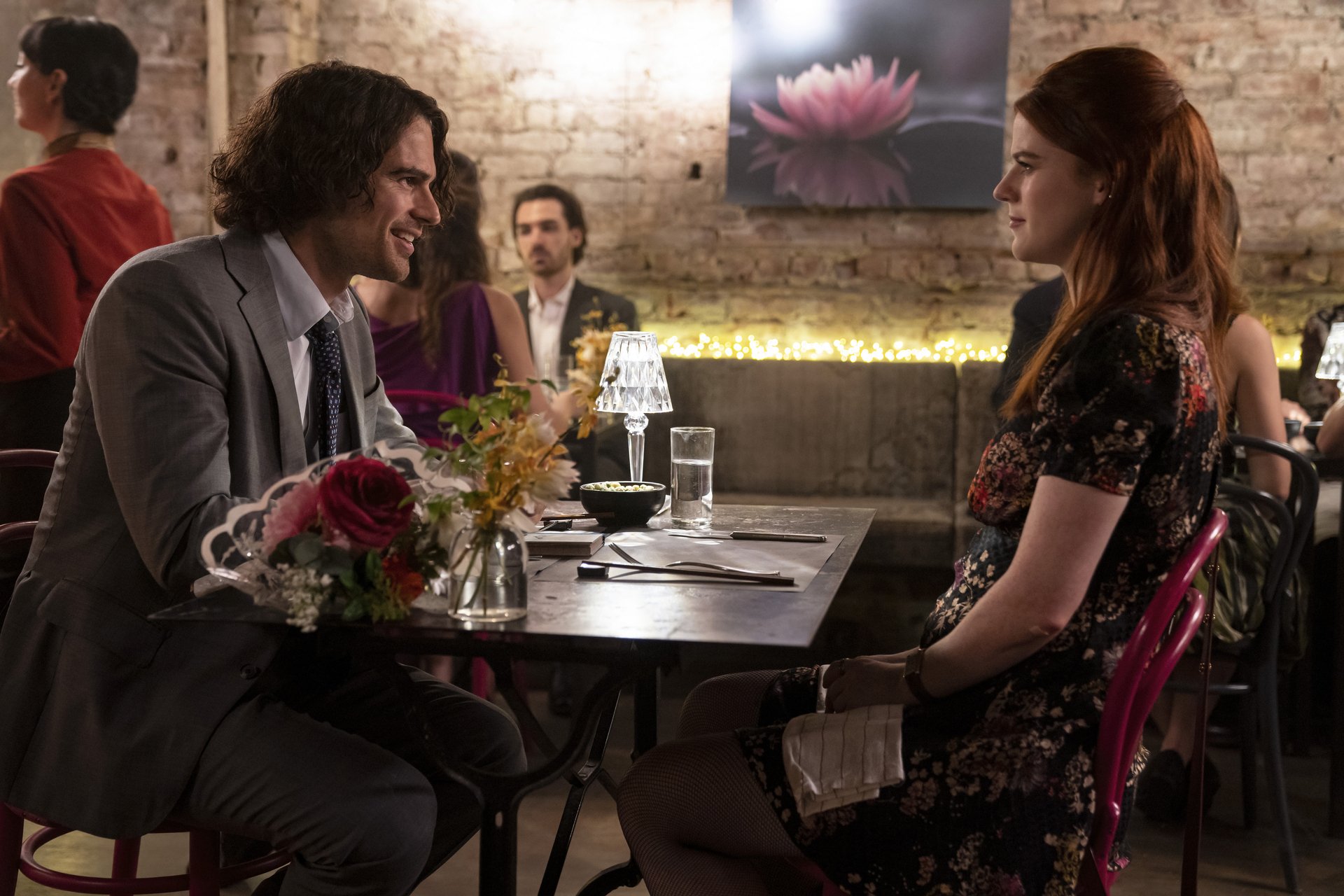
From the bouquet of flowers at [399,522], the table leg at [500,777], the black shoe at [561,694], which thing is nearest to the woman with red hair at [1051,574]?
the table leg at [500,777]

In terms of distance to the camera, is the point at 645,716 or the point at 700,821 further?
the point at 645,716

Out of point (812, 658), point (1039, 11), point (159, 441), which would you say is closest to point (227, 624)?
point (159, 441)

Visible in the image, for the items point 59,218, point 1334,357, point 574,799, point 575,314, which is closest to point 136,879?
point 574,799

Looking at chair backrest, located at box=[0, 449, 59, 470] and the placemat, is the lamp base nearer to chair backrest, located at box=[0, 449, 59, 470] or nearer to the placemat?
the placemat

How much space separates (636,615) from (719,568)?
0.85 ft

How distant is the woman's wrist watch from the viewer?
1443 mm

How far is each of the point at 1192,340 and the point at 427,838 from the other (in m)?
1.09

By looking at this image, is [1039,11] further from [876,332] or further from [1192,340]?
[1192,340]

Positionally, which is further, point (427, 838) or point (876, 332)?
point (876, 332)

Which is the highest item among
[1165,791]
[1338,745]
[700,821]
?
[700,821]

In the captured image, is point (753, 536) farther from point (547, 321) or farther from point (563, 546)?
point (547, 321)

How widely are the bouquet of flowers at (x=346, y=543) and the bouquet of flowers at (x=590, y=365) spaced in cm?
45

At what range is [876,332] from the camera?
17.1 ft

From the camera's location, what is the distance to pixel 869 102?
4.97m
